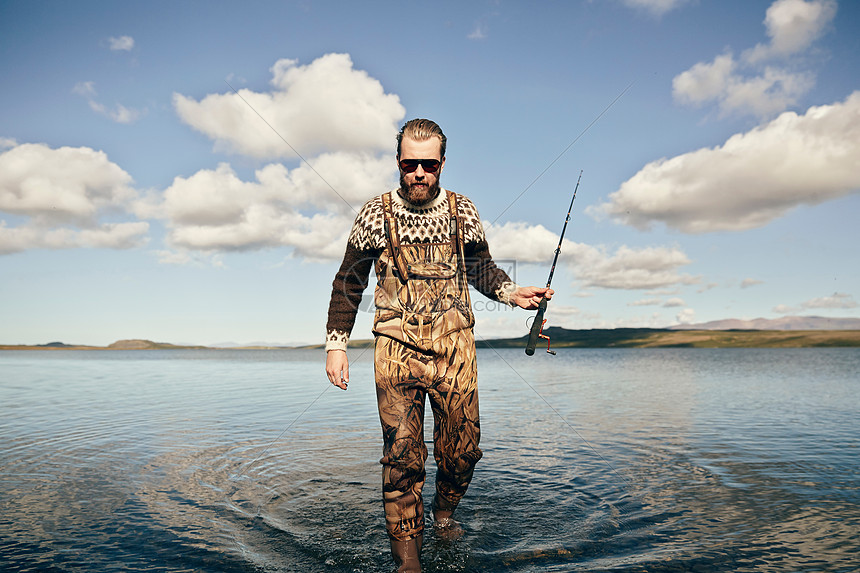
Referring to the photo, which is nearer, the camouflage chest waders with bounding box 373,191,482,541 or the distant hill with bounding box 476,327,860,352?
the camouflage chest waders with bounding box 373,191,482,541

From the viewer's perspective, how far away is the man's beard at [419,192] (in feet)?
15.0

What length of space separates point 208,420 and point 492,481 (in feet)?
29.1

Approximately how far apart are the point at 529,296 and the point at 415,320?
1.14 m

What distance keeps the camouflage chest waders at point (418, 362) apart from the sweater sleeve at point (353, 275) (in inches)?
4.6

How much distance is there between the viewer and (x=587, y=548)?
4.80m

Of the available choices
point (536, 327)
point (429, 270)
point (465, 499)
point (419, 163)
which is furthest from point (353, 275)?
point (465, 499)

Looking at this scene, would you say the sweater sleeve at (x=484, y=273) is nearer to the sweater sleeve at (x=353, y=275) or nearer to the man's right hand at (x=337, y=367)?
the sweater sleeve at (x=353, y=275)

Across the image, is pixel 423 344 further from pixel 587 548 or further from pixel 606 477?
pixel 606 477

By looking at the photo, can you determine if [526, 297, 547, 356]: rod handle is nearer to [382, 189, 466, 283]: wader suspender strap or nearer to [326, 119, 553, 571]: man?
[326, 119, 553, 571]: man

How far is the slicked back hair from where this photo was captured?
4609 mm

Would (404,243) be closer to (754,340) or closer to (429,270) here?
(429,270)

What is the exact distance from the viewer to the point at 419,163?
4.59 meters

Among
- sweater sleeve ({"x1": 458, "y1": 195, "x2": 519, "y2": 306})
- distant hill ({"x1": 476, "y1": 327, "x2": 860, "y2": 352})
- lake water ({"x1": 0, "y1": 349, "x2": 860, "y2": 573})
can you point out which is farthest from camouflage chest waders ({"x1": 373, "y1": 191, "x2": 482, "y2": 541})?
distant hill ({"x1": 476, "y1": 327, "x2": 860, "y2": 352})

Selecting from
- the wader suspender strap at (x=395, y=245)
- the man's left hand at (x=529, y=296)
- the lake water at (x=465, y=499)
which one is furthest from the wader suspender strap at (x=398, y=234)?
the lake water at (x=465, y=499)
